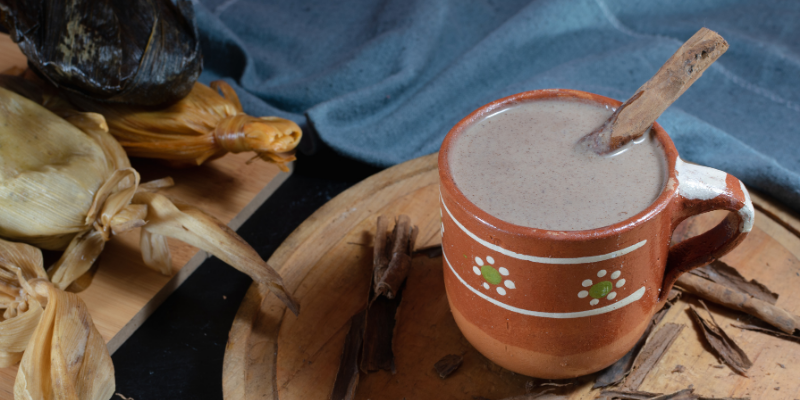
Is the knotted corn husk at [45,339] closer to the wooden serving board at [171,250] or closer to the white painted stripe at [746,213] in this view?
the wooden serving board at [171,250]

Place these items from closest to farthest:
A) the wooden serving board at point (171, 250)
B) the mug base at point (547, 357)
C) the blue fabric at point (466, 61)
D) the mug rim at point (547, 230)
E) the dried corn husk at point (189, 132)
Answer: the mug rim at point (547, 230) → the mug base at point (547, 357) → the wooden serving board at point (171, 250) → the dried corn husk at point (189, 132) → the blue fabric at point (466, 61)

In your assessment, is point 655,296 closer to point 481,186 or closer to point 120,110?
point 481,186

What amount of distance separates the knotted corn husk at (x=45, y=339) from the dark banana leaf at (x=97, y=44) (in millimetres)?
261

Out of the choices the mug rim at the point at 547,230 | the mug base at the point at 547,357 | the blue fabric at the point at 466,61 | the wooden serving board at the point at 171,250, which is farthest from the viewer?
the blue fabric at the point at 466,61

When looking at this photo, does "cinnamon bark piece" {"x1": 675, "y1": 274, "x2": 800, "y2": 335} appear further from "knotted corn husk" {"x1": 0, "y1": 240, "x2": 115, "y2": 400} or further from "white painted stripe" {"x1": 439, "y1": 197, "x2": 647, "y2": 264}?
"knotted corn husk" {"x1": 0, "y1": 240, "x2": 115, "y2": 400}

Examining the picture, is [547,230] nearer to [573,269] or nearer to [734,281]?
[573,269]

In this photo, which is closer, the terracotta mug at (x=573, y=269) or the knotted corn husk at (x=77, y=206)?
the terracotta mug at (x=573, y=269)

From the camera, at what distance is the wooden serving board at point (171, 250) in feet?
2.75

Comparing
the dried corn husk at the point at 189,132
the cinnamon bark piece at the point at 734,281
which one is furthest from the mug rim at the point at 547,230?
the dried corn husk at the point at 189,132

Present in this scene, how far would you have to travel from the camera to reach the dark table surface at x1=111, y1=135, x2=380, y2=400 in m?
0.82

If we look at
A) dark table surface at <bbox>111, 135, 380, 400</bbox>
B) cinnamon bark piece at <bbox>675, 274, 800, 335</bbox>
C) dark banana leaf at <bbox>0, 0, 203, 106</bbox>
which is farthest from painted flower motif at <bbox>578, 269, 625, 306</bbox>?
dark banana leaf at <bbox>0, 0, 203, 106</bbox>

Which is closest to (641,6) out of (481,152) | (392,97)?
(392,97)

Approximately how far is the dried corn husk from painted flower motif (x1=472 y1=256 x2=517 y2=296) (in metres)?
0.50

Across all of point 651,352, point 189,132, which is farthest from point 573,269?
point 189,132
